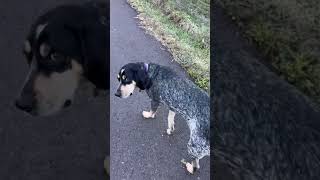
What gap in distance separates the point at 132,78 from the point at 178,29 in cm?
54

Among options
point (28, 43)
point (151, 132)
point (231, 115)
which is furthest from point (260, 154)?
point (28, 43)

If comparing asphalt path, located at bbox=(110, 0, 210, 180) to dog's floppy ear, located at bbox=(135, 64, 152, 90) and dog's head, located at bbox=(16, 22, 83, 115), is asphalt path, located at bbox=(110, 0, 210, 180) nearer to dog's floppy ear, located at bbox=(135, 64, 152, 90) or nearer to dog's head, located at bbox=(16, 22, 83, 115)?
dog's floppy ear, located at bbox=(135, 64, 152, 90)

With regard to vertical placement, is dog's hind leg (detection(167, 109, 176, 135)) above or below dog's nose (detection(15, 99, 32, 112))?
below

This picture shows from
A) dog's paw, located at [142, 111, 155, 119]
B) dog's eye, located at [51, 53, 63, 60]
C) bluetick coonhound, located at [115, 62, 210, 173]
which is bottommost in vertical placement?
dog's paw, located at [142, 111, 155, 119]

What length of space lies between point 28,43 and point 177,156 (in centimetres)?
85

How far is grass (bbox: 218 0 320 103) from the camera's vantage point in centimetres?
248

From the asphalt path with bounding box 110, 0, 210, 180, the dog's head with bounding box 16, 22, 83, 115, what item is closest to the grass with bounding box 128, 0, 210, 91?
the asphalt path with bounding box 110, 0, 210, 180

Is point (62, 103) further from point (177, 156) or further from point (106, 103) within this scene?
point (177, 156)

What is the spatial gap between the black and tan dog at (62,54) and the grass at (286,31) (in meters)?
1.04

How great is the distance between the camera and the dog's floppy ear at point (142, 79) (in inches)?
71.9

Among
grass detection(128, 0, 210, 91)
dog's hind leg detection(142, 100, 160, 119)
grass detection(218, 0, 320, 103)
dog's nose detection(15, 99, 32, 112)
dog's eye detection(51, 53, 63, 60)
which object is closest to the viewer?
dog's eye detection(51, 53, 63, 60)

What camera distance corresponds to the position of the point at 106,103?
6.89ft

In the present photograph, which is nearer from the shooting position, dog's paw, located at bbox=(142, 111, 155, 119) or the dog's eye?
the dog's eye

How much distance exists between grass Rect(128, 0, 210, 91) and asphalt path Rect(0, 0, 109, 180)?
1.45 feet
